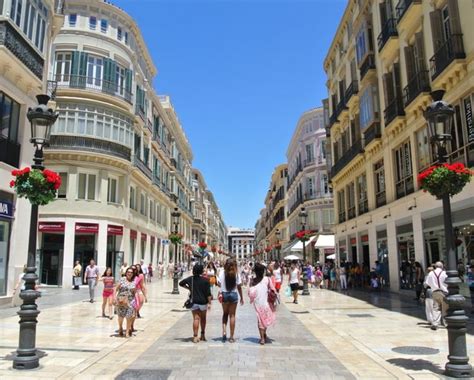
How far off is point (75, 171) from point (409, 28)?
20.6 metres

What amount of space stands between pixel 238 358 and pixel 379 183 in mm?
18360

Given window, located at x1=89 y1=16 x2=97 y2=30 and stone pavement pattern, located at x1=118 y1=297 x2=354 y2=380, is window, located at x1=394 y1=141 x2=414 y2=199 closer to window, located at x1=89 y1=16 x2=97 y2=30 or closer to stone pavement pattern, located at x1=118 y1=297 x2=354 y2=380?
stone pavement pattern, located at x1=118 y1=297 x2=354 y2=380

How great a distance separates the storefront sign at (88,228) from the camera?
27.8m

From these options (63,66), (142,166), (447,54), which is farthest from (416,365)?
(142,166)

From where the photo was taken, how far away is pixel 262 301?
9289 mm

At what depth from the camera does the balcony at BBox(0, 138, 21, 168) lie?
49.6 ft

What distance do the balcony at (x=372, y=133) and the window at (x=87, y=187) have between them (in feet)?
56.3

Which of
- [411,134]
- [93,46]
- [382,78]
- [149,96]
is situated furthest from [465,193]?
[149,96]

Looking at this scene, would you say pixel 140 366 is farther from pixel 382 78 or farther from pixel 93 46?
pixel 93 46

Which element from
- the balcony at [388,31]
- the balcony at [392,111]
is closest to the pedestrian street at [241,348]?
the balcony at [392,111]

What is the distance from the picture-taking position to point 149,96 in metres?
38.9

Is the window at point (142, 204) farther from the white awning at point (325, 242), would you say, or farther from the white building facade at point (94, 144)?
the white awning at point (325, 242)

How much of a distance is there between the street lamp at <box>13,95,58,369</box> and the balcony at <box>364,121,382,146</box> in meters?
18.0

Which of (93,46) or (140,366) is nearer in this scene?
(140,366)
